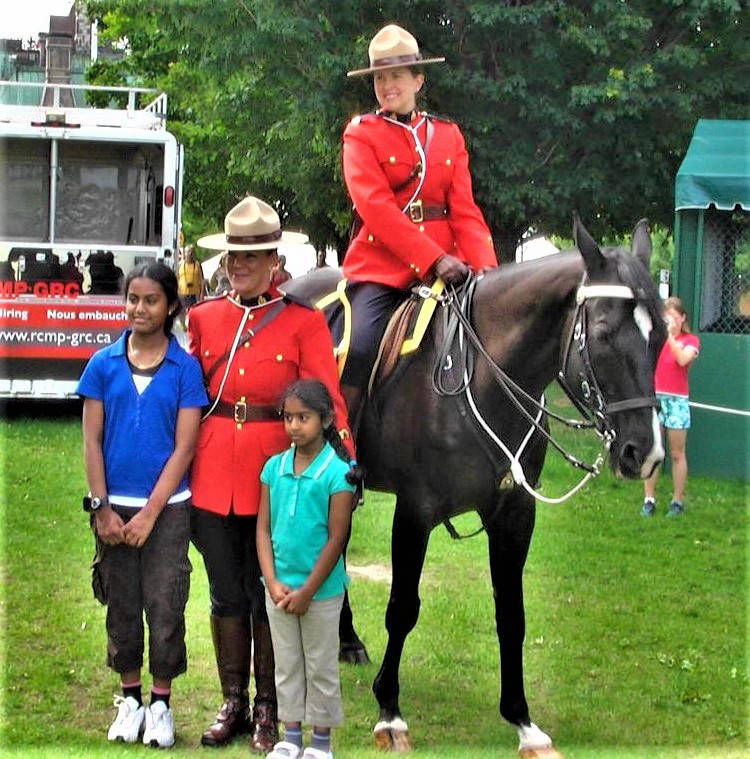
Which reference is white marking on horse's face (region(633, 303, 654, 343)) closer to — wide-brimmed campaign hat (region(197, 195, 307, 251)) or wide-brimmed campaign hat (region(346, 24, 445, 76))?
wide-brimmed campaign hat (region(197, 195, 307, 251))

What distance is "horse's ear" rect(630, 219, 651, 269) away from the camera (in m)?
5.22

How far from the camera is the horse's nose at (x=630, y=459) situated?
4789mm

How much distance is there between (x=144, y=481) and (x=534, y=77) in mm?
11253

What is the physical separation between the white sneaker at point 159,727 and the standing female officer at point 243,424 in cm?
14

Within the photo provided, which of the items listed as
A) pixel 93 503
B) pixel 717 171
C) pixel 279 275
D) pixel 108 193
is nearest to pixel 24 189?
pixel 108 193

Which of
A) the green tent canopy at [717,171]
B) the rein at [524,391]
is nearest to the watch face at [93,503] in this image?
the rein at [524,391]

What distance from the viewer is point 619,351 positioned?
193 inches

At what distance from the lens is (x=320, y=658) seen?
192 inches

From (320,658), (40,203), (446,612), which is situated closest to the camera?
(320,658)

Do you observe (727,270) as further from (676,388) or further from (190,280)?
(190,280)

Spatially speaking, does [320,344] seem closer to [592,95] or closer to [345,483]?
[345,483]

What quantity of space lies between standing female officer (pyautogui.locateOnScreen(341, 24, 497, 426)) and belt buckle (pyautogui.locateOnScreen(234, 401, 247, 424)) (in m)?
0.74

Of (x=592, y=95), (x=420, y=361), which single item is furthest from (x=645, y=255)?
(x=592, y=95)

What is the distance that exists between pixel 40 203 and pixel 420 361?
974cm
